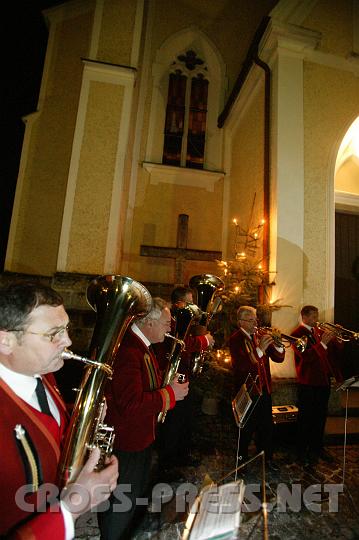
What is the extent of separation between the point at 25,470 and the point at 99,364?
22.5 inches

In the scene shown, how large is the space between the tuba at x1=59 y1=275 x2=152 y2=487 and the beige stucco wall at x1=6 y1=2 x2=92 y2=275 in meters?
6.19

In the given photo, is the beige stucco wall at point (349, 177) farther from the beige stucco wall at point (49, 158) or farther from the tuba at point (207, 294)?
the beige stucco wall at point (49, 158)

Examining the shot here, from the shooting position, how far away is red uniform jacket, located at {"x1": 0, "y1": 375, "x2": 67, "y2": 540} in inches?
46.3

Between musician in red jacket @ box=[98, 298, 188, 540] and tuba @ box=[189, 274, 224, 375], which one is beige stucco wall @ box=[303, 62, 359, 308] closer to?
tuba @ box=[189, 274, 224, 375]

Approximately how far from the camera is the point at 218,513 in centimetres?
113

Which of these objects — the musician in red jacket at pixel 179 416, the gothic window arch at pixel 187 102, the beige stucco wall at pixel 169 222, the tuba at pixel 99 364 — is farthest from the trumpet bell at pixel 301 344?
the gothic window arch at pixel 187 102

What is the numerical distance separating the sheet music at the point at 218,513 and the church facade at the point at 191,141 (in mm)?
Answer: 4597

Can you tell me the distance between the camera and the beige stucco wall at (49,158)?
25.8ft

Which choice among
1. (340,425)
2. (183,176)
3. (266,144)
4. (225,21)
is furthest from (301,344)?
(225,21)

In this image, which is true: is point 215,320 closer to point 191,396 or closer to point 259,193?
point 191,396

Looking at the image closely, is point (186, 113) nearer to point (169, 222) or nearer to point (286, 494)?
point (169, 222)

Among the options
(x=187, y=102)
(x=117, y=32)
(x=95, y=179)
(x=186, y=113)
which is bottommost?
(x=95, y=179)

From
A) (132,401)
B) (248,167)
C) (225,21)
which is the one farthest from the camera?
(225,21)

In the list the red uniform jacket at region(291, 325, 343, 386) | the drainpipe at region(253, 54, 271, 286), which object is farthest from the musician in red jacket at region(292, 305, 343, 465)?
the drainpipe at region(253, 54, 271, 286)
